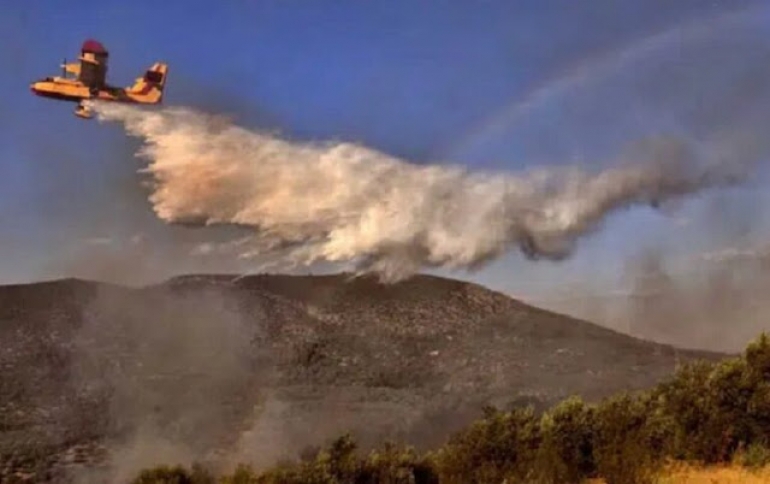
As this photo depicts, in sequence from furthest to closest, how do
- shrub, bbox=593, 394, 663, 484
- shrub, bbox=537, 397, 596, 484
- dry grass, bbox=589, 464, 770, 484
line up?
1. shrub, bbox=537, 397, 596, 484
2. shrub, bbox=593, 394, 663, 484
3. dry grass, bbox=589, 464, 770, 484

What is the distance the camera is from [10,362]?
213 ft

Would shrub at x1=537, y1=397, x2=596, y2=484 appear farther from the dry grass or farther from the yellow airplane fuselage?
the yellow airplane fuselage

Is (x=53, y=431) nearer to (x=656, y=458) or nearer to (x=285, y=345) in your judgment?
(x=285, y=345)

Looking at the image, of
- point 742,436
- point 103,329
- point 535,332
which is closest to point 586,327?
point 535,332

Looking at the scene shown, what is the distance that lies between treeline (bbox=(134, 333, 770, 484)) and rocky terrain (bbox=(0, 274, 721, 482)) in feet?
64.3

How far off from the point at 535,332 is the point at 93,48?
52.4m

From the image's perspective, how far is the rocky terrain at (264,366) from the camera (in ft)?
181

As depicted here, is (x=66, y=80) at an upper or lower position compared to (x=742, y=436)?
upper

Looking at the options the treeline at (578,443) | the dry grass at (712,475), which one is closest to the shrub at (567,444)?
the treeline at (578,443)

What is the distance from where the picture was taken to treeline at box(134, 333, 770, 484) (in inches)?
1058

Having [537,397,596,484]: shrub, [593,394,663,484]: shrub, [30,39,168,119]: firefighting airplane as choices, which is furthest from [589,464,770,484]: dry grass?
[30,39,168,119]: firefighting airplane

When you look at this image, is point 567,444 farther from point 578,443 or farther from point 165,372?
point 165,372

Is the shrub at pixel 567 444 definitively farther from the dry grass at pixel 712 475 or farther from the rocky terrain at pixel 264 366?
the rocky terrain at pixel 264 366

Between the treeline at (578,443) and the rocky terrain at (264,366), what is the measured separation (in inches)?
771
